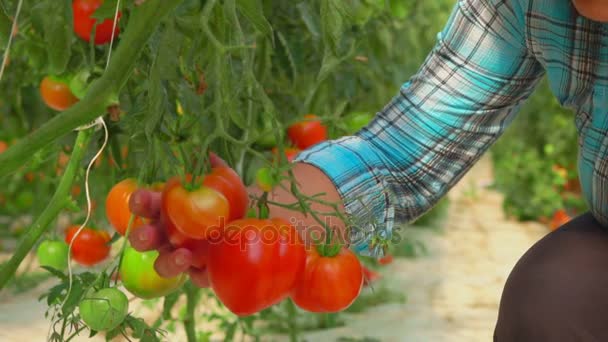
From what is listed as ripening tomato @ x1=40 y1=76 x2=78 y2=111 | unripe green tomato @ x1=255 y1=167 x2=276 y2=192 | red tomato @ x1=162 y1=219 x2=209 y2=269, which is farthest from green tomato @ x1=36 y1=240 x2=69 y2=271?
unripe green tomato @ x1=255 y1=167 x2=276 y2=192

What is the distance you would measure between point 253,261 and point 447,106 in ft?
1.90

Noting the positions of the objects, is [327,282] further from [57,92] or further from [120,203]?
[57,92]

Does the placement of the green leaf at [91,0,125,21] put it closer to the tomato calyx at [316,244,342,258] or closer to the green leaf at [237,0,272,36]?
the green leaf at [237,0,272,36]

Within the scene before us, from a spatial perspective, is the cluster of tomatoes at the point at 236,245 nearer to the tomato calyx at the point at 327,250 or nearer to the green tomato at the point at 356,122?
the tomato calyx at the point at 327,250

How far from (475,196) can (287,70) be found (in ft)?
12.2

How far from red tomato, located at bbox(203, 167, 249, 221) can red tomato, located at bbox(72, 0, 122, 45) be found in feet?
1.10

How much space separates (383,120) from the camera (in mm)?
1256

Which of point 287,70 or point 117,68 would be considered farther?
point 287,70

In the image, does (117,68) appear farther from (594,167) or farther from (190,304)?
(190,304)

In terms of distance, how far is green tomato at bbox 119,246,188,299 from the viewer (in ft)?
3.01

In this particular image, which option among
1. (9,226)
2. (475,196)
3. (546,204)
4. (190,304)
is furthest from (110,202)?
(475,196)

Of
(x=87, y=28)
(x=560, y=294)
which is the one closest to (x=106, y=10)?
(x=87, y=28)

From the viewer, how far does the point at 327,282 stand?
0.84 metres

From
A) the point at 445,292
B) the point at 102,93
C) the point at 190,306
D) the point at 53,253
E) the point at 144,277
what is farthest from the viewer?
the point at 445,292
